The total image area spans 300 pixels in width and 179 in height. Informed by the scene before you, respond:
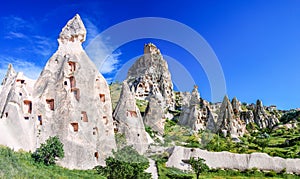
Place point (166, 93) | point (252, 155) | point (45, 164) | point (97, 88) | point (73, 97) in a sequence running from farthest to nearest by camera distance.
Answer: point (166, 93), point (252, 155), point (97, 88), point (73, 97), point (45, 164)

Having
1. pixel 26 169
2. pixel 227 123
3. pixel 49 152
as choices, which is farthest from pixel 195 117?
pixel 26 169

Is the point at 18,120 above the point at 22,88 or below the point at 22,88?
below

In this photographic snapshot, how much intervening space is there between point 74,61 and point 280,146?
167 feet

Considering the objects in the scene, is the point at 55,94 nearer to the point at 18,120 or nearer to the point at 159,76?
the point at 18,120

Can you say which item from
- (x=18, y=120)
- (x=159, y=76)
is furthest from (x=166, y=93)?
(x=18, y=120)

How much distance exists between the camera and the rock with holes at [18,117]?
111 ft

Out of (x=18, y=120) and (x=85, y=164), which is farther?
(x=85, y=164)

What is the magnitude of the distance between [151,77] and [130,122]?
5986 centimetres

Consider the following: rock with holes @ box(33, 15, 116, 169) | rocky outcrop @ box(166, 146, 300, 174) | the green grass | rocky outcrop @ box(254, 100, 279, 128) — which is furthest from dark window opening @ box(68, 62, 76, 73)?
rocky outcrop @ box(254, 100, 279, 128)

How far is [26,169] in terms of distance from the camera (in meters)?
27.6

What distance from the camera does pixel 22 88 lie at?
3681 centimetres

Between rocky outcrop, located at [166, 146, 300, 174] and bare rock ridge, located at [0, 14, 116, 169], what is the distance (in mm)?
11111

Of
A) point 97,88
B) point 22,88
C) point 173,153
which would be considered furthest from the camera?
point 173,153

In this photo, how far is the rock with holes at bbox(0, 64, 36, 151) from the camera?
111 feet
